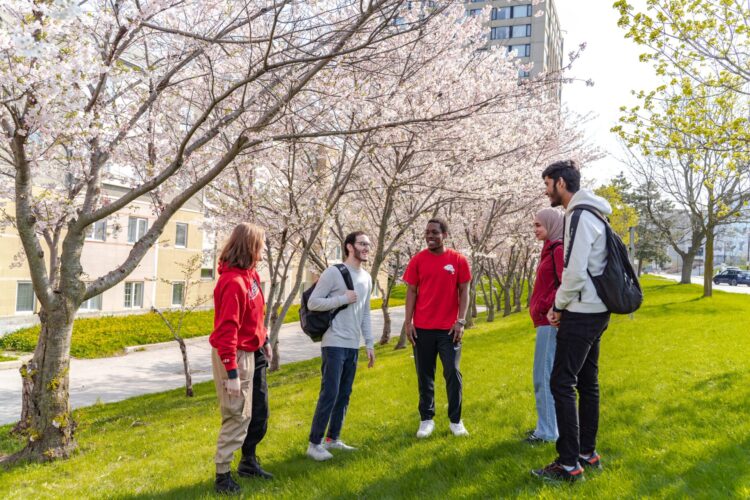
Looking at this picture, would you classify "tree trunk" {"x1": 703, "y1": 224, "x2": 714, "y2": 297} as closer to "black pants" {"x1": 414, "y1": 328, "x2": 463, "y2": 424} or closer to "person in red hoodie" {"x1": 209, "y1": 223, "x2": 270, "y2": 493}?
"black pants" {"x1": 414, "y1": 328, "x2": 463, "y2": 424}

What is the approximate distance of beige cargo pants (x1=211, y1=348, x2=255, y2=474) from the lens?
3.77 metres

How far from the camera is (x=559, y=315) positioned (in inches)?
141

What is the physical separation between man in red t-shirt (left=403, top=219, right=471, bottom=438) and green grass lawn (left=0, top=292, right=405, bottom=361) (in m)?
15.0

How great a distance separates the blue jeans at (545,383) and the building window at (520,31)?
214ft

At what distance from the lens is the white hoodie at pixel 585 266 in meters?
3.39

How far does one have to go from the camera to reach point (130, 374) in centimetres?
1466

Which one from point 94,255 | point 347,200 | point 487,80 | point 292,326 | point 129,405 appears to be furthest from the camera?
point 292,326

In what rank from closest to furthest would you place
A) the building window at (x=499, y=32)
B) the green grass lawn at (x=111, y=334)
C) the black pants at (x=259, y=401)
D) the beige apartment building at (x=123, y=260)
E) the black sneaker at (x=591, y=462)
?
the black sneaker at (x=591, y=462), the black pants at (x=259, y=401), the green grass lawn at (x=111, y=334), the beige apartment building at (x=123, y=260), the building window at (x=499, y=32)

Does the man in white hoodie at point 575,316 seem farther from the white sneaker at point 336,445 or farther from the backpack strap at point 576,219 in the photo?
the white sneaker at point 336,445

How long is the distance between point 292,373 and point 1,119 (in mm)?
8679

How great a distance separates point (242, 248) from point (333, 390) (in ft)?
4.96

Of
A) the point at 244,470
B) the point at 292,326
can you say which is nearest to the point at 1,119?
the point at 244,470

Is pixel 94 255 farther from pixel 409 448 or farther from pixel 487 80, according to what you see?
pixel 409 448

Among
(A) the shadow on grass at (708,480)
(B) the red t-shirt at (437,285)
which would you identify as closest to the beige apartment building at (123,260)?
(B) the red t-shirt at (437,285)
